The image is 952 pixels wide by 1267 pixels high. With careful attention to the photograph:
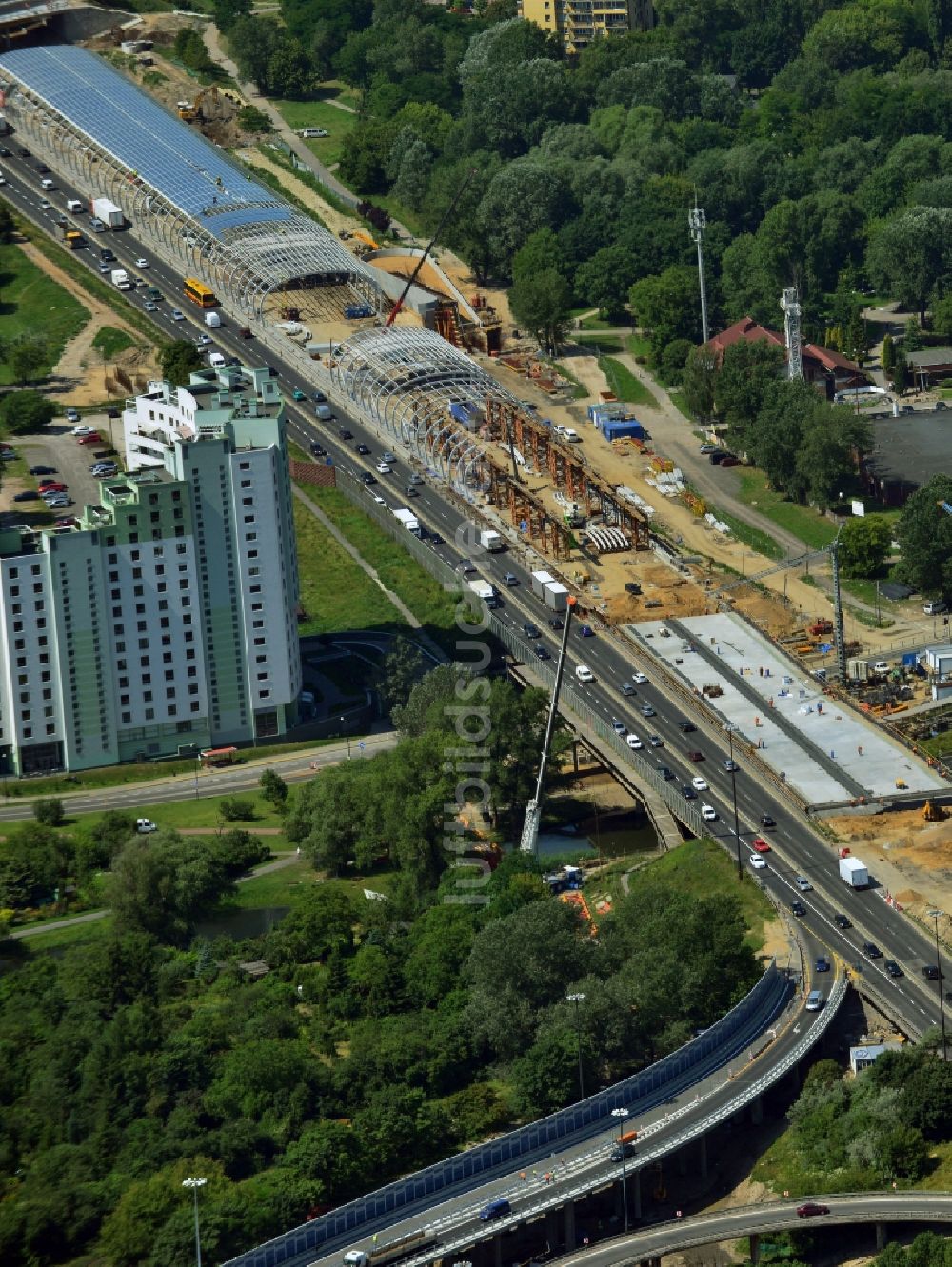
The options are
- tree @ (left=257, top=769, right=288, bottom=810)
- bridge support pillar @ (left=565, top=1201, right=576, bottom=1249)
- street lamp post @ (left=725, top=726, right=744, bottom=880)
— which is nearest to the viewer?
bridge support pillar @ (left=565, top=1201, right=576, bottom=1249)

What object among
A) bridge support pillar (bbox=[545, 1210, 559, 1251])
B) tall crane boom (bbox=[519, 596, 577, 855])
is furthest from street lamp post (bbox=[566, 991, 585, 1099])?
tall crane boom (bbox=[519, 596, 577, 855])

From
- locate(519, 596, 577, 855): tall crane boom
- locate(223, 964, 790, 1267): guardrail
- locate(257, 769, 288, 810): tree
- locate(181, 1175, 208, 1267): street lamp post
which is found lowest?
locate(257, 769, 288, 810): tree

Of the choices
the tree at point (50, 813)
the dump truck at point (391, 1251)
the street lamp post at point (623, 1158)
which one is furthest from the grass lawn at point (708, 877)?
the dump truck at point (391, 1251)

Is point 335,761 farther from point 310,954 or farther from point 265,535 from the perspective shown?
point 310,954

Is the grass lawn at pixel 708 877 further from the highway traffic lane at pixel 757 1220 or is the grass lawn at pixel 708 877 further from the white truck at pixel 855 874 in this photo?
the highway traffic lane at pixel 757 1220

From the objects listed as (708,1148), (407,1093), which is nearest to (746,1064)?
(708,1148)

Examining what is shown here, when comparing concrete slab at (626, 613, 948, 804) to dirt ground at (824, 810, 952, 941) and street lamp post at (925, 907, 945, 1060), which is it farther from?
street lamp post at (925, 907, 945, 1060)
